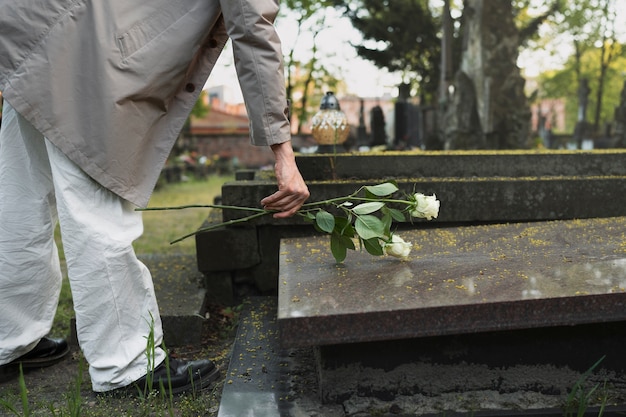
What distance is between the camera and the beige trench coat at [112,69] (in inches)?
76.3

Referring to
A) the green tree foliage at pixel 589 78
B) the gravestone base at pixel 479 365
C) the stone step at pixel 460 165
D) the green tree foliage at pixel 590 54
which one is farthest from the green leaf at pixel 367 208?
the green tree foliage at pixel 589 78

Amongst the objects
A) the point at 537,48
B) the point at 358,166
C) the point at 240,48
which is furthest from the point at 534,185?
the point at 537,48

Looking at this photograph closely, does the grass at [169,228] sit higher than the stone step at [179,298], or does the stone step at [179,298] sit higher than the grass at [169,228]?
the stone step at [179,298]

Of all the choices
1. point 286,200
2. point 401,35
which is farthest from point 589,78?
point 286,200

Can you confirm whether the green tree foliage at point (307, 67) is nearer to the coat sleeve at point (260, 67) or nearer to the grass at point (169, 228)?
the grass at point (169, 228)

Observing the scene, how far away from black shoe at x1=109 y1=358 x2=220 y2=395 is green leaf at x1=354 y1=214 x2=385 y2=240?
0.70 m

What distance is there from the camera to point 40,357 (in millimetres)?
2412

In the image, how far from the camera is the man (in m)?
1.94

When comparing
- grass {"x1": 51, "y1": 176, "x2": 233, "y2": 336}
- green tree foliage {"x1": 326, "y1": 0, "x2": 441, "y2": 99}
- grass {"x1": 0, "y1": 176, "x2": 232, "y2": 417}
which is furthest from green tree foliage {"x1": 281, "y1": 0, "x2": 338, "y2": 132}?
grass {"x1": 0, "y1": 176, "x2": 232, "y2": 417}

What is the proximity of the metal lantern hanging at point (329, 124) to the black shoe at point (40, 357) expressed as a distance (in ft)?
7.65

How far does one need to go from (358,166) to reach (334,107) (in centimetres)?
120

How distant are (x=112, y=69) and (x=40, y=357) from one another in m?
1.21

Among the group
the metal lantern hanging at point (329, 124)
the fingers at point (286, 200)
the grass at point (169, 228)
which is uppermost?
the metal lantern hanging at point (329, 124)

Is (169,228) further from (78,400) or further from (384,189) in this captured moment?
(78,400)
